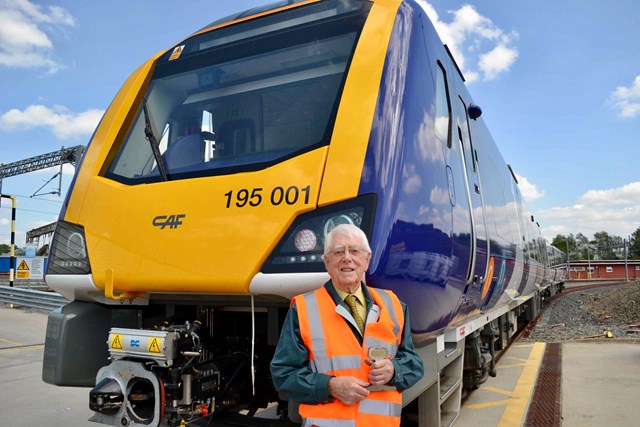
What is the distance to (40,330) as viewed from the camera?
11047 mm

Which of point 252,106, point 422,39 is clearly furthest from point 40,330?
point 422,39

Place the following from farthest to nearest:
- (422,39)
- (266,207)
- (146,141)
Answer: (146,141) < (422,39) < (266,207)

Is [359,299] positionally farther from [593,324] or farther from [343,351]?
[593,324]

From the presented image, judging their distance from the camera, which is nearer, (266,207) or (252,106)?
(266,207)

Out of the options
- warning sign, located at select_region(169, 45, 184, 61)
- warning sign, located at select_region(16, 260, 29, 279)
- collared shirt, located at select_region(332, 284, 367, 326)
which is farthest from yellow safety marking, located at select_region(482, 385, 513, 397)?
warning sign, located at select_region(16, 260, 29, 279)

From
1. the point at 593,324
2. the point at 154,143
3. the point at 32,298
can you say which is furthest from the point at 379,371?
the point at 32,298

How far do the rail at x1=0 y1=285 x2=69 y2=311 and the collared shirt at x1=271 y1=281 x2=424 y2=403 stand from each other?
12.0 m

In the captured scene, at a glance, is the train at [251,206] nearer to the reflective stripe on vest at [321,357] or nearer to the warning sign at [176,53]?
the warning sign at [176,53]

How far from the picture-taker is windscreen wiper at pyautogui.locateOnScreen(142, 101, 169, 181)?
3.23m

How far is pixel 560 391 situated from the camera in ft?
18.8

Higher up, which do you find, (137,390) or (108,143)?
(108,143)

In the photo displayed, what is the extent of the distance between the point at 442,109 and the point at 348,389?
7.33 feet

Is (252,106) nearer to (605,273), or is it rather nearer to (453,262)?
(453,262)

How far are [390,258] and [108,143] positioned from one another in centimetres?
221
